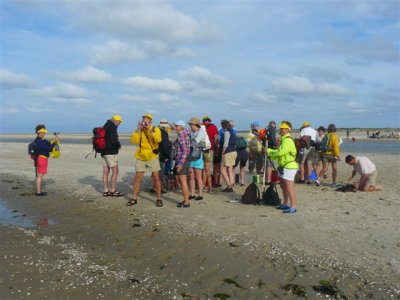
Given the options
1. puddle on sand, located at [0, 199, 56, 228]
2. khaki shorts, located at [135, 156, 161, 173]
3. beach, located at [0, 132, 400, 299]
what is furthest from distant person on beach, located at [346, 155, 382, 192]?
puddle on sand, located at [0, 199, 56, 228]

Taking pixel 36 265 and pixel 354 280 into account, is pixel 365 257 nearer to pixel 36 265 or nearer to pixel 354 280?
pixel 354 280

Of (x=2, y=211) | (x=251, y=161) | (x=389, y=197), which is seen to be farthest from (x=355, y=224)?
(x=2, y=211)

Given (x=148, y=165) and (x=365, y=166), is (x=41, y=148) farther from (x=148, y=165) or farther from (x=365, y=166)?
(x=365, y=166)

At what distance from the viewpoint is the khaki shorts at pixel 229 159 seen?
10.8 metres

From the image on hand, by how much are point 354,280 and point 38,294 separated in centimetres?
401

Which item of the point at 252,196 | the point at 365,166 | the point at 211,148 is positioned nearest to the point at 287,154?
the point at 252,196

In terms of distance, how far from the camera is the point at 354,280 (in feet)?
16.5

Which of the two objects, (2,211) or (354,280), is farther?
(2,211)

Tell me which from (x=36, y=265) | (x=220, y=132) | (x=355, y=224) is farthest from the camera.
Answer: (x=220, y=132)

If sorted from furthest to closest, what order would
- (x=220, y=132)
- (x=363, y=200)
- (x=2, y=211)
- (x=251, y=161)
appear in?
1. (x=251, y=161)
2. (x=220, y=132)
3. (x=363, y=200)
4. (x=2, y=211)

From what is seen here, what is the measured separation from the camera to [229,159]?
10812mm

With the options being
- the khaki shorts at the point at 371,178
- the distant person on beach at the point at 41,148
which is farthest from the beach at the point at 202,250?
the distant person on beach at the point at 41,148

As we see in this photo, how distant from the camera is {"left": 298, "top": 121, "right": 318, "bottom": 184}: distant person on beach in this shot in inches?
480

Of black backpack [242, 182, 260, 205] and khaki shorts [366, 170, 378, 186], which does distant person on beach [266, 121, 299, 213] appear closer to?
black backpack [242, 182, 260, 205]
